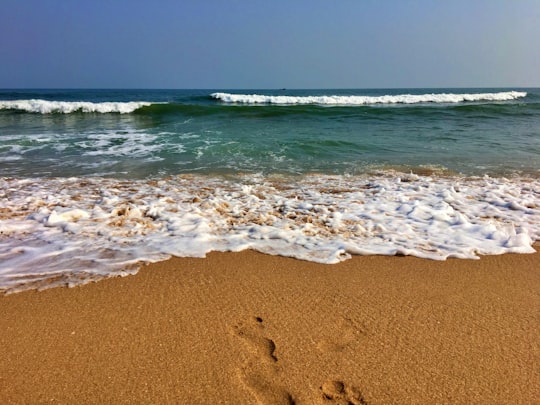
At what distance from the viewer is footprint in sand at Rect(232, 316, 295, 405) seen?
168cm

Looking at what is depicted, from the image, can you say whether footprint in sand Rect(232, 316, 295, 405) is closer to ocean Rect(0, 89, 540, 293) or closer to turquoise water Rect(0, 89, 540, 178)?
ocean Rect(0, 89, 540, 293)

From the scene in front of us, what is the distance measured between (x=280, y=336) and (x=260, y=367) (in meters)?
0.26

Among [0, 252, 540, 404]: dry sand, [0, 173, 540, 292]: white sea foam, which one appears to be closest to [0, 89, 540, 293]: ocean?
[0, 173, 540, 292]: white sea foam

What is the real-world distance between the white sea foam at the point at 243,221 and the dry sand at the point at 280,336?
319 millimetres

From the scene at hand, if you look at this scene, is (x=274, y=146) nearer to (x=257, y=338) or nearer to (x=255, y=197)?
(x=255, y=197)

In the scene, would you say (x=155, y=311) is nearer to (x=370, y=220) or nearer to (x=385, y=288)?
(x=385, y=288)

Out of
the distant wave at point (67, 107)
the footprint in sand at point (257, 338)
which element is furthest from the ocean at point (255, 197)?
the distant wave at point (67, 107)

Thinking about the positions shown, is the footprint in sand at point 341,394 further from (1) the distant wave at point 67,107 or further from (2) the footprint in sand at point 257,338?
(1) the distant wave at point 67,107

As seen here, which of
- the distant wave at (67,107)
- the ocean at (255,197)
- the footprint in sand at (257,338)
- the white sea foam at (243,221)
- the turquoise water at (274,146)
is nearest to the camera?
the footprint in sand at (257,338)

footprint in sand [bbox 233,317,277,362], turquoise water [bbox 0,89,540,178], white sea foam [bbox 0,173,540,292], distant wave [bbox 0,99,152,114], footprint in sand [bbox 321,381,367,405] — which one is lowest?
footprint in sand [bbox 321,381,367,405]

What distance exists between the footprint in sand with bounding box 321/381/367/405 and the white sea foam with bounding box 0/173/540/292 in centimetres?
131

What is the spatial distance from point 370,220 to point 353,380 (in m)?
2.31

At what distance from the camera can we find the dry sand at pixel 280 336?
5.59ft

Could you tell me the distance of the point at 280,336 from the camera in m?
2.06
